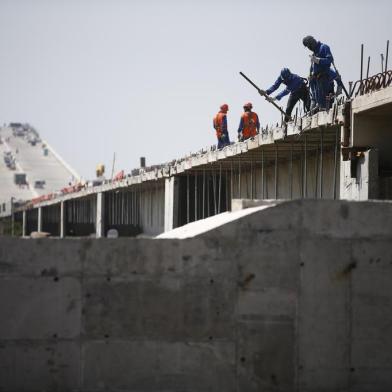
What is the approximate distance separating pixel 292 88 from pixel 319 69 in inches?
137

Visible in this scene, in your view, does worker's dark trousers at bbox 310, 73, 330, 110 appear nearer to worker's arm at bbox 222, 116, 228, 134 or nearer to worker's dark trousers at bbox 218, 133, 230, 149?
worker's dark trousers at bbox 218, 133, 230, 149

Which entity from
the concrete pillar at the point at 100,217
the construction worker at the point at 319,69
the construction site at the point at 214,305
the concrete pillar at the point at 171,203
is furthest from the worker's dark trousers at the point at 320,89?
the concrete pillar at the point at 100,217

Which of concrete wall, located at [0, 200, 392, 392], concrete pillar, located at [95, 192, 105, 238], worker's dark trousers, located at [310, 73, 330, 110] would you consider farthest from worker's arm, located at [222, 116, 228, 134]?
concrete pillar, located at [95, 192, 105, 238]

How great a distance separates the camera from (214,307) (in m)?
12.8

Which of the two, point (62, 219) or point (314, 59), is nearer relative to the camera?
point (314, 59)

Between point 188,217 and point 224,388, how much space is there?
110ft

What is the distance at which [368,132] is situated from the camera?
2391cm

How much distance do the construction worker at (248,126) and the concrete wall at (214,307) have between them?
2299cm

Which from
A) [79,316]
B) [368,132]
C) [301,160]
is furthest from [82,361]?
[301,160]

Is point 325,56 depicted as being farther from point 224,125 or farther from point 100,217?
point 100,217

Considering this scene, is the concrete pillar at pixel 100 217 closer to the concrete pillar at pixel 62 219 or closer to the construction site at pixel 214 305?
the concrete pillar at pixel 62 219

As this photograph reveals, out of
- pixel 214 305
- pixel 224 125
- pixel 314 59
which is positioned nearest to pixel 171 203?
pixel 224 125

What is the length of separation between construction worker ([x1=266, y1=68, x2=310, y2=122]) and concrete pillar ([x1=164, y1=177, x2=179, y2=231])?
58.0ft

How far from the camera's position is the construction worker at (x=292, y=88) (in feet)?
95.1
